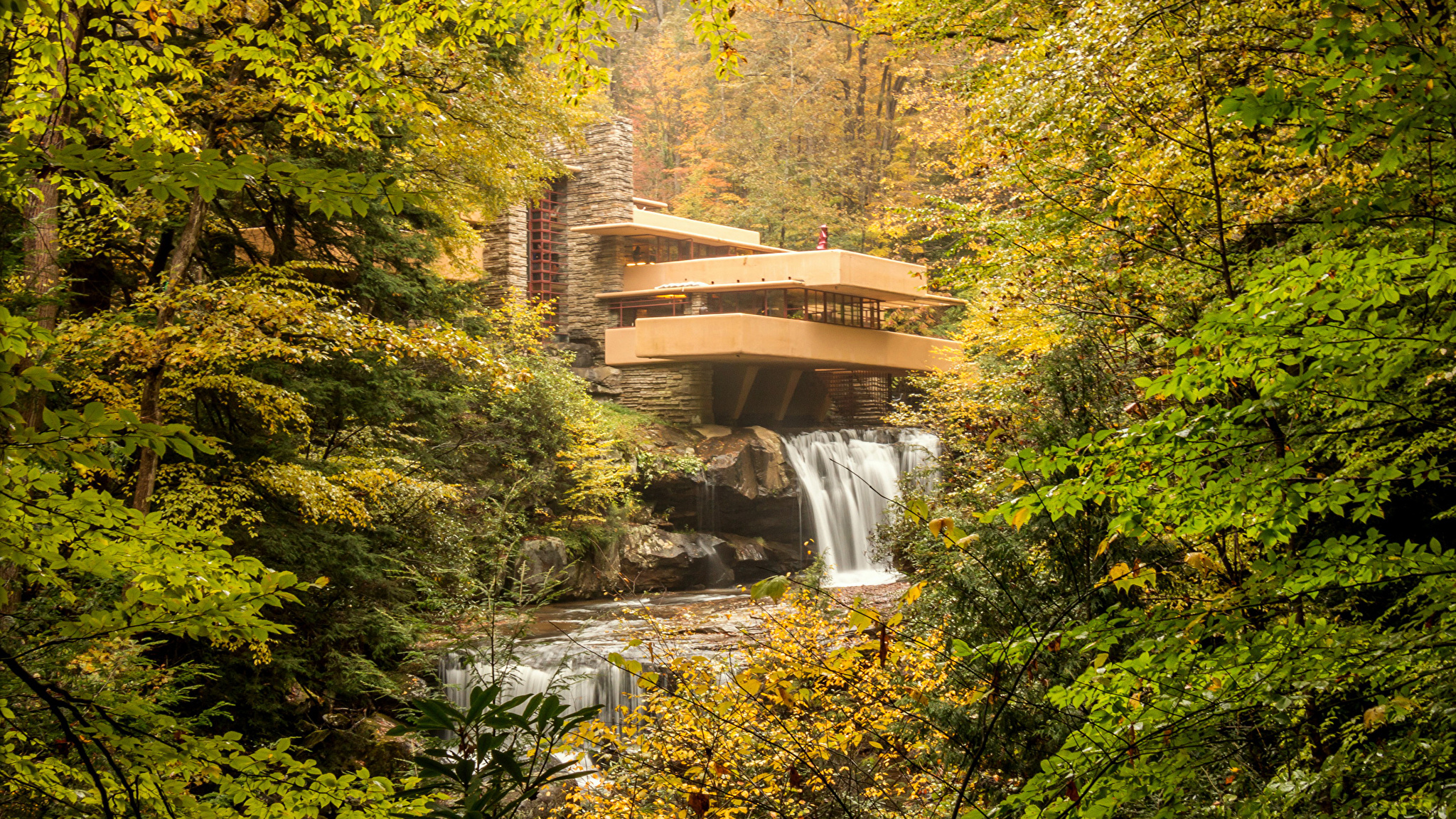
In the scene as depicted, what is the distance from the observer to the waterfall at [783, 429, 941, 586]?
766 inches

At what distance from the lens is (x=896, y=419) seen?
49.5 feet

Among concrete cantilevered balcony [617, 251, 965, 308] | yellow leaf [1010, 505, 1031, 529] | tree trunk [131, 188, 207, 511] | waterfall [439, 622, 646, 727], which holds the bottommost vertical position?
waterfall [439, 622, 646, 727]

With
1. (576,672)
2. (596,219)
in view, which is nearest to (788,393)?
(596,219)

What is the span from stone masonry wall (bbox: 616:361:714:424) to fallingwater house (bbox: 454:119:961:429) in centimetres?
3

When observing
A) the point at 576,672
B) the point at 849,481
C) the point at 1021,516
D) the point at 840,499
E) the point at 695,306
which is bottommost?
the point at 576,672

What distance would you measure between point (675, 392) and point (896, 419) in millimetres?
7752

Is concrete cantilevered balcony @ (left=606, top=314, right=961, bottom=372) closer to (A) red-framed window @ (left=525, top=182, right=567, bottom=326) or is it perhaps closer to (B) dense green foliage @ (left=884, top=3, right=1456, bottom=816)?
(A) red-framed window @ (left=525, top=182, right=567, bottom=326)

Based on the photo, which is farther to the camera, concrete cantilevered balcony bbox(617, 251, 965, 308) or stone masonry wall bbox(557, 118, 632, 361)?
stone masonry wall bbox(557, 118, 632, 361)

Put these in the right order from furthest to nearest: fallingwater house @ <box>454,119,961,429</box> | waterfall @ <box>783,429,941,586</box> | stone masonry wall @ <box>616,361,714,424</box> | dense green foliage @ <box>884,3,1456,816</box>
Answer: stone masonry wall @ <box>616,361,714,424</box> < fallingwater house @ <box>454,119,961,429</box> < waterfall @ <box>783,429,941,586</box> < dense green foliage @ <box>884,3,1456,816</box>

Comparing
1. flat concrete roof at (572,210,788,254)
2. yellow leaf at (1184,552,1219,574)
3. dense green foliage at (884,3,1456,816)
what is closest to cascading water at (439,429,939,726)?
flat concrete roof at (572,210,788,254)

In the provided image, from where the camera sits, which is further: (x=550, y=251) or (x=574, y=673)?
(x=550, y=251)

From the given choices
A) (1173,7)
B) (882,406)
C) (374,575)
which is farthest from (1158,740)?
(882,406)

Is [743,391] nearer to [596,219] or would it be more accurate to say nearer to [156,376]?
[596,219]

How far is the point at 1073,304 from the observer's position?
6199 millimetres
